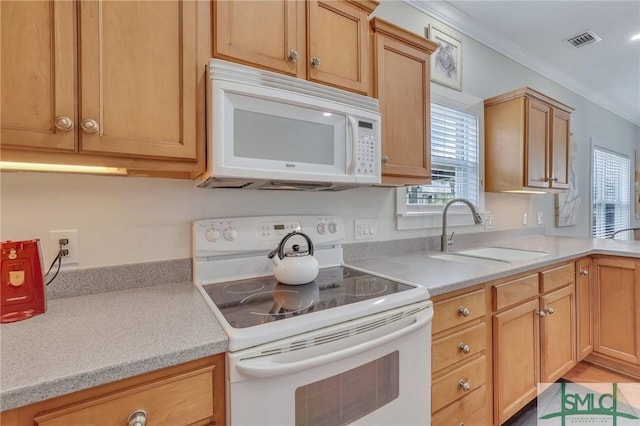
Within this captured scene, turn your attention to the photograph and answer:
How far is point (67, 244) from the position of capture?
43.1 inches

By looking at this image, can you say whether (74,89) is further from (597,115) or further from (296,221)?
(597,115)

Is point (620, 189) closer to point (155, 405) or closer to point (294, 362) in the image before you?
point (294, 362)

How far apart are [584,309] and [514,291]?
108cm

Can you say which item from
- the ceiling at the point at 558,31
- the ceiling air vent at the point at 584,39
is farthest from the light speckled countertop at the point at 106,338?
the ceiling air vent at the point at 584,39

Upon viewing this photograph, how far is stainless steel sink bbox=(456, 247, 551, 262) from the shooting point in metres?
2.06

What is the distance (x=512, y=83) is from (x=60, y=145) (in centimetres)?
333

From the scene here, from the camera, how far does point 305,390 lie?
0.87 meters

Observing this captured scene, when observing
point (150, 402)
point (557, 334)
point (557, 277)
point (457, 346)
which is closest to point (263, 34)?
point (150, 402)

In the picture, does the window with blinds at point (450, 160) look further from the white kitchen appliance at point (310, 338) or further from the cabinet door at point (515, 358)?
the white kitchen appliance at point (310, 338)

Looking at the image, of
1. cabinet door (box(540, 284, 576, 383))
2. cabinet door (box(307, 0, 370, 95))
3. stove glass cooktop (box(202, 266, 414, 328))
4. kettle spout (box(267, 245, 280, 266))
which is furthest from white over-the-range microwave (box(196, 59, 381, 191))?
cabinet door (box(540, 284, 576, 383))

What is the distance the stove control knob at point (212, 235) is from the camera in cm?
129

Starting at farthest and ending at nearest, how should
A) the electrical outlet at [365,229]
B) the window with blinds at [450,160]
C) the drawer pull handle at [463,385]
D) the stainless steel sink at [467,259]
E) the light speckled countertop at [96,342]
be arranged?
1. the window with blinds at [450,160]
2. the electrical outlet at [365,229]
3. the stainless steel sink at [467,259]
4. the drawer pull handle at [463,385]
5. the light speckled countertop at [96,342]

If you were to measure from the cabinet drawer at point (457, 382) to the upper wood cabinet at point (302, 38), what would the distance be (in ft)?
4.23

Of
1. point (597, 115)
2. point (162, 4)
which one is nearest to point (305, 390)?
point (162, 4)
